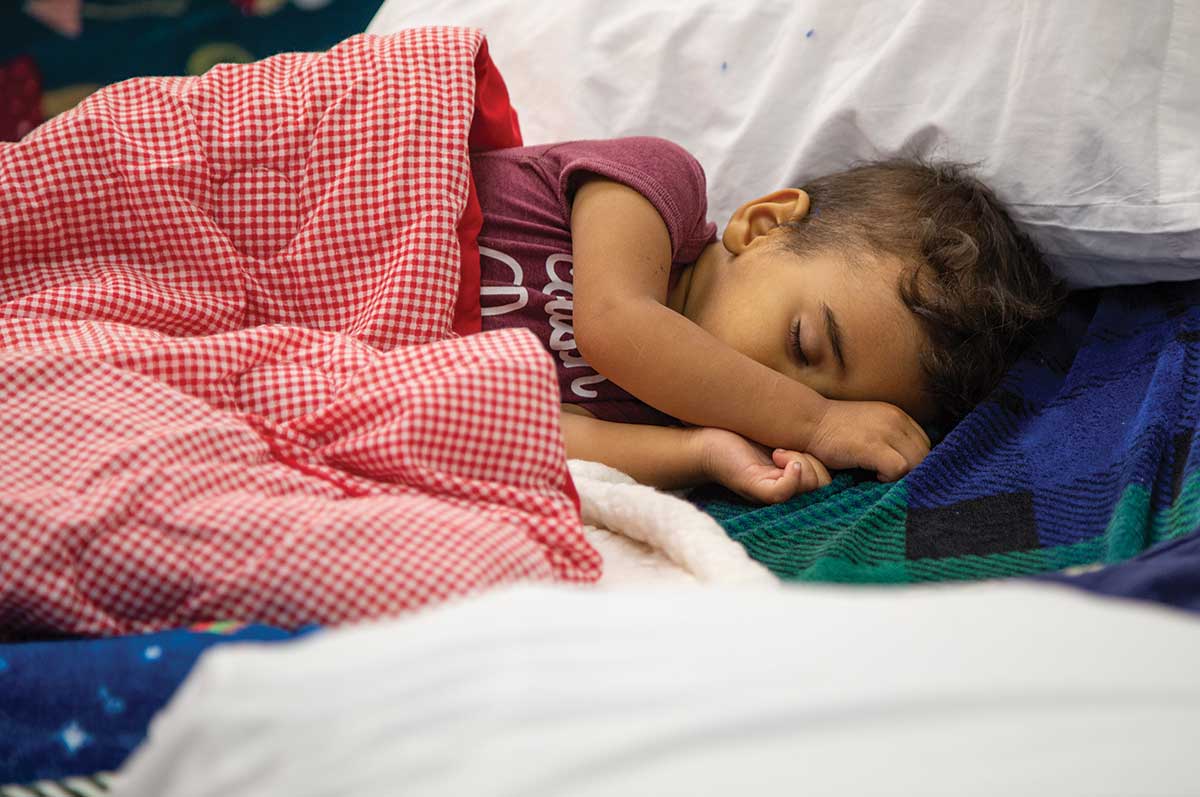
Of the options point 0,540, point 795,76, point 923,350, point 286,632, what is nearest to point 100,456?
point 0,540

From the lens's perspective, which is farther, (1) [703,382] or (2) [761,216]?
(2) [761,216]

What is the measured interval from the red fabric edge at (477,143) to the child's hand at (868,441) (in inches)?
14.2

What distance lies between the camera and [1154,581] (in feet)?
2.04

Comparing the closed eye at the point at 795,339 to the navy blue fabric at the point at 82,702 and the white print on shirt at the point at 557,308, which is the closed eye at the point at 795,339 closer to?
the white print on shirt at the point at 557,308

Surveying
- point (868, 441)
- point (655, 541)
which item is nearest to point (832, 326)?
point (868, 441)

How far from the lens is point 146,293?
37.9 inches

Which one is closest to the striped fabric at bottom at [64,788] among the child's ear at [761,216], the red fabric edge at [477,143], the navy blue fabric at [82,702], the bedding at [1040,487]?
the navy blue fabric at [82,702]

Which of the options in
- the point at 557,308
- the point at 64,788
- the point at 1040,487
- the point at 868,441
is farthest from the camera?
the point at 557,308

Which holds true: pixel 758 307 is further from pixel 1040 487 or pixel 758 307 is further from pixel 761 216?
pixel 1040 487

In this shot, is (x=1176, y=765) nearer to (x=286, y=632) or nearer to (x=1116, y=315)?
(x=286, y=632)

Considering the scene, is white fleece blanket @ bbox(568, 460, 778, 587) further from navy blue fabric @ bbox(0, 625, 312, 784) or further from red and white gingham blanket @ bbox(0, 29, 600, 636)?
navy blue fabric @ bbox(0, 625, 312, 784)

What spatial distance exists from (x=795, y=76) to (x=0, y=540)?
957 millimetres

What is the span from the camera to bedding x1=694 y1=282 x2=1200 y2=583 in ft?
2.78

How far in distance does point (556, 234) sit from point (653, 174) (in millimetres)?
124
